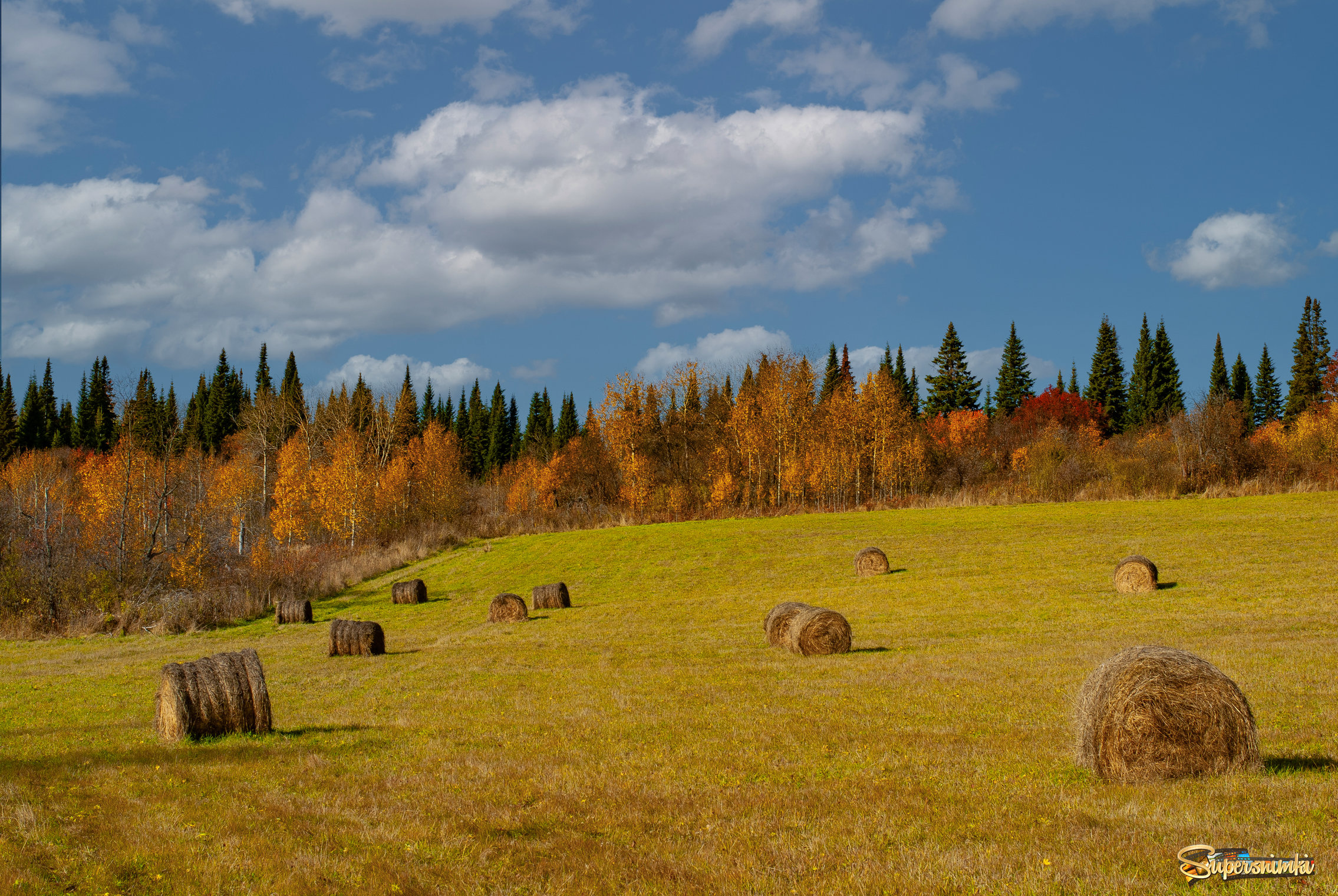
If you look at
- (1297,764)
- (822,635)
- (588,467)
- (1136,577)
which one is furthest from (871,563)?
(588,467)

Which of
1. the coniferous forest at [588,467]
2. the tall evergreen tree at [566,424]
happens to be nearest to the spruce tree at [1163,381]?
the coniferous forest at [588,467]

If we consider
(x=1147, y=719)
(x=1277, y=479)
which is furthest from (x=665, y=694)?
(x=1277, y=479)

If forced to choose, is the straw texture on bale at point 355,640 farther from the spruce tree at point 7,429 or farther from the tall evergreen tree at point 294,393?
the spruce tree at point 7,429

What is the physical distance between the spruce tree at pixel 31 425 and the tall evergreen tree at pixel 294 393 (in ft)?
92.1

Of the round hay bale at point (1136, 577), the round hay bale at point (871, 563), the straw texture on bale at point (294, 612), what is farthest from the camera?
the round hay bale at point (871, 563)

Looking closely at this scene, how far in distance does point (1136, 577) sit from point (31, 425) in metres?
122

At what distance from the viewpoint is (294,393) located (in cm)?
8931

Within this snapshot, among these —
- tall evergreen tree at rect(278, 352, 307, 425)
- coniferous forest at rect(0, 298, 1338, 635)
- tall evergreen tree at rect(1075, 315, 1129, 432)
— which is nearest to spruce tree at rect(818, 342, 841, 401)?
coniferous forest at rect(0, 298, 1338, 635)

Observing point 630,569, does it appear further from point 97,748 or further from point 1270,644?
point 97,748

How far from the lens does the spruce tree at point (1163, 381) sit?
91.2 meters

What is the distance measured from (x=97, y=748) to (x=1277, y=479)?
215ft

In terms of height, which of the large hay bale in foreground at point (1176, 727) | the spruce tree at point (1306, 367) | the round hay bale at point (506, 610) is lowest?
the round hay bale at point (506, 610)

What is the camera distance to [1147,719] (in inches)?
348

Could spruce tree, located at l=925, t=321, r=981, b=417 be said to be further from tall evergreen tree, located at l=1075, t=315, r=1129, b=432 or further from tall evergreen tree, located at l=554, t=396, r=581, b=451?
tall evergreen tree, located at l=554, t=396, r=581, b=451
